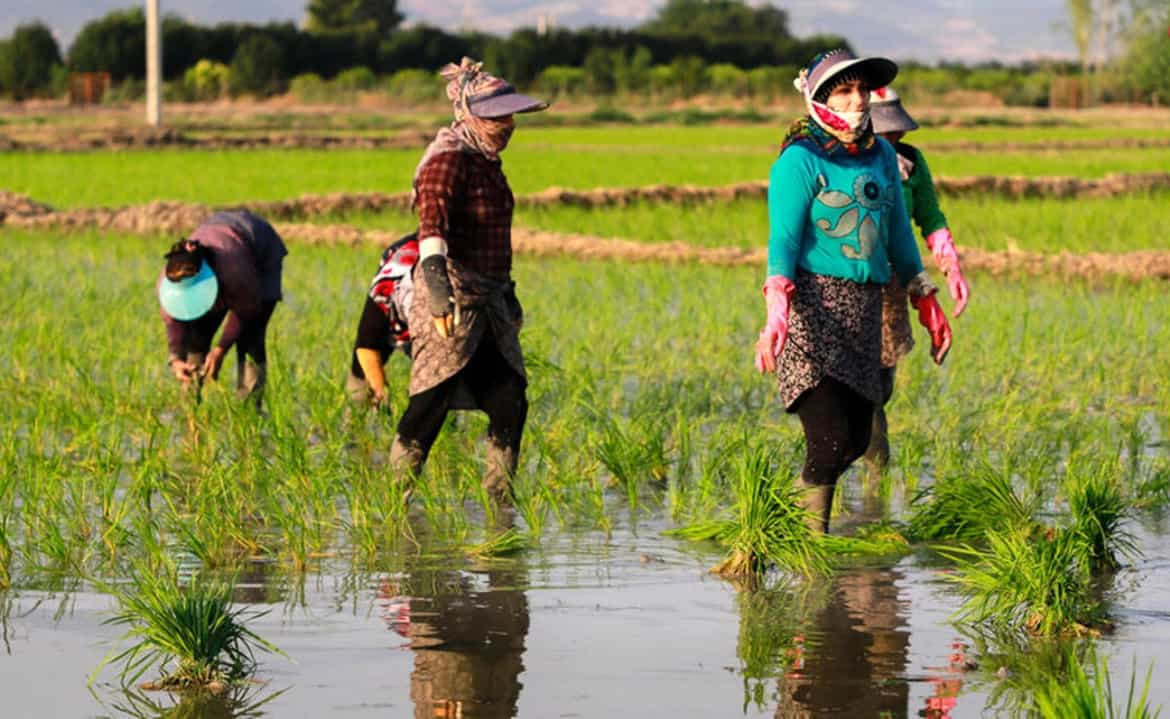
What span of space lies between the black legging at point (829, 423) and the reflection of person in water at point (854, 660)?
0.32m

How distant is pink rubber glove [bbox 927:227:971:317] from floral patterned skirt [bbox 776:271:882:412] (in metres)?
0.32

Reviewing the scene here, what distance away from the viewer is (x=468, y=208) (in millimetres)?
6625

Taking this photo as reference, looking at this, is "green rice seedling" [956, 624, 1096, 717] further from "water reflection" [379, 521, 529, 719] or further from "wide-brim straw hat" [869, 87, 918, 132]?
"wide-brim straw hat" [869, 87, 918, 132]

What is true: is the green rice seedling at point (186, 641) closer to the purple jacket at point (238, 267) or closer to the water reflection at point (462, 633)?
the water reflection at point (462, 633)

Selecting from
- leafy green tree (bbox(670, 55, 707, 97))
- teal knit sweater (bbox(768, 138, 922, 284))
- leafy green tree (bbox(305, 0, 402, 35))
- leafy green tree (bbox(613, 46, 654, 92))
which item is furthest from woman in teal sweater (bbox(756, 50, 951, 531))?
leafy green tree (bbox(305, 0, 402, 35))

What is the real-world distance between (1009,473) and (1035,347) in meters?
4.29

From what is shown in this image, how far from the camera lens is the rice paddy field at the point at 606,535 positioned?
478 centimetres

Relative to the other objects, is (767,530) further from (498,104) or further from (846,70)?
(498,104)

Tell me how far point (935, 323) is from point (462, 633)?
182 cm

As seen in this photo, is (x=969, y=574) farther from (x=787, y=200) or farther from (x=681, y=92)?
(x=681, y=92)

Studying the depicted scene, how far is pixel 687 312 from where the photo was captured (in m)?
12.7

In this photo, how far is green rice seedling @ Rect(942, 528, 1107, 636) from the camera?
17.1ft

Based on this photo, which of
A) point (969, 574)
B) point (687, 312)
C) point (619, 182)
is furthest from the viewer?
point (619, 182)

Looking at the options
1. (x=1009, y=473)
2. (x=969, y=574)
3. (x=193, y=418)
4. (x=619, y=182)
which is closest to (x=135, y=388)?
(x=193, y=418)
